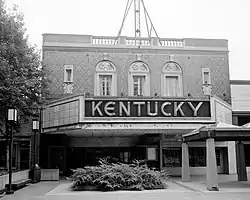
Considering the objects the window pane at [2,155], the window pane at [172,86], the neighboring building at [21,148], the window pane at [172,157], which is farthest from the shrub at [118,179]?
the window pane at [2,155]

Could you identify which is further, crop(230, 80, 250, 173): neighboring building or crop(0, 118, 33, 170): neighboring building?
crop(230, 80, 250, 173): neighboring building

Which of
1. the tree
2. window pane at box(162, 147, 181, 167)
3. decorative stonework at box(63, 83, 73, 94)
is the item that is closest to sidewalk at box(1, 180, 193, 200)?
the tree

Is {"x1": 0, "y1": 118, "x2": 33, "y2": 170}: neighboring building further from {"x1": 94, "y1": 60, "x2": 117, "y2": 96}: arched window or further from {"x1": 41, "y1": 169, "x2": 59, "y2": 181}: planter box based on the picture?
{"x1": 94, "y1": 60, "x2": 117, "y2": 96}: arched window

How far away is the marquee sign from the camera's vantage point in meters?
19.7

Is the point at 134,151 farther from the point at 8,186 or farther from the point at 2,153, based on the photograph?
the point at 8,186

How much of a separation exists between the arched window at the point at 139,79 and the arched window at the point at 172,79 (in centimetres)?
125

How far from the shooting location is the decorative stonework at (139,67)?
79.6ft

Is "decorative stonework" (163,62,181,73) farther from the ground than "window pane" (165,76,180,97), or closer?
farther from the ground

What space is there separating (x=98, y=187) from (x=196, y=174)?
11.3 m

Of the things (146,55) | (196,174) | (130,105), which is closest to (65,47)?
(146,55)

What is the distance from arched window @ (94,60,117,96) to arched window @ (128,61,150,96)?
1218 mm

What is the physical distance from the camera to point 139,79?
80.1ft

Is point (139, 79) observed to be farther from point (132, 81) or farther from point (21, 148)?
point (21, 148)

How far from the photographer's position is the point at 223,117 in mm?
21578
